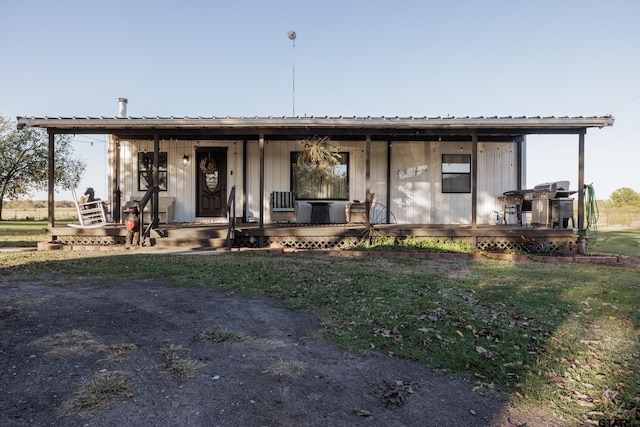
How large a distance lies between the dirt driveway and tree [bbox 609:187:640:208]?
4214 cm

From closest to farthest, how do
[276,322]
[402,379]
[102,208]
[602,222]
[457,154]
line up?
[402,379] → [276,322] → [102,208] → [457,154] → [602,222]

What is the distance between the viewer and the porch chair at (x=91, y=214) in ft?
29.3

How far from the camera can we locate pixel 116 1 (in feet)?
41.3

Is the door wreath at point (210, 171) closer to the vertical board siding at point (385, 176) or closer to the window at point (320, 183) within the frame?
the vertical board siding at point (385, 176)

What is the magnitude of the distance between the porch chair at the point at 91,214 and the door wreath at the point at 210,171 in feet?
9.14

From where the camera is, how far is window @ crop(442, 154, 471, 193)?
36.0 ft

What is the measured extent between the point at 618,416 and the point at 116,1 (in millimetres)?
15837

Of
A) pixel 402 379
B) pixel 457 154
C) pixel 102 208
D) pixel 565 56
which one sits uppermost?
pixel 565 56

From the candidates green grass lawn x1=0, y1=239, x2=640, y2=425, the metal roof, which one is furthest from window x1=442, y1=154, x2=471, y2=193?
green grass lawn x1=0, y1=239, x2=640, y2=425

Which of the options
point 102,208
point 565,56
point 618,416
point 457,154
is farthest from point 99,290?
point 565,56

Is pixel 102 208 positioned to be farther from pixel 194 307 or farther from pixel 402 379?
pixel 402 379

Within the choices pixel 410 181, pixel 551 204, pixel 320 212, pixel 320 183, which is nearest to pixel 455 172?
pixel 410 181

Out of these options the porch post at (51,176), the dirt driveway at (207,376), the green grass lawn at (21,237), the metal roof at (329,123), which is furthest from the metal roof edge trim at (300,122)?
the dirt driveway at (207,376)

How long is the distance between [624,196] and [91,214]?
147 ft
